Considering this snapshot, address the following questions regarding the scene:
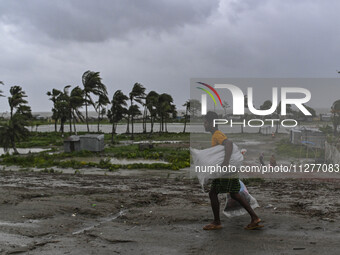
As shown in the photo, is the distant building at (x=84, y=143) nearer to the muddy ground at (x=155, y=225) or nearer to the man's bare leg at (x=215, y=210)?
the muddy ground at (x=155, y=225)

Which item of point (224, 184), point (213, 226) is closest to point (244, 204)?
point (224, 184)

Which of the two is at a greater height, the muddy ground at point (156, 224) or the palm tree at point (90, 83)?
the palm tree at point (90, 83)

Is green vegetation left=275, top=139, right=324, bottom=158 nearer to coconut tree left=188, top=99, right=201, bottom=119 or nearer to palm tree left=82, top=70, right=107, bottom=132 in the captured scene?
coconut tree left=188, top=99, right=201, bottom=119

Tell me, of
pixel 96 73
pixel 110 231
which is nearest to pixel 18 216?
pixel 110 231

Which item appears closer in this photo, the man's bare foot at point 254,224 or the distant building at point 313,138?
the man's bare foot at point 254,224

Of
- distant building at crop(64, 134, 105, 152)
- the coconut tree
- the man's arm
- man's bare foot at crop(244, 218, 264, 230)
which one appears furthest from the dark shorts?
distant building at crop(64, 134, 105, 152)

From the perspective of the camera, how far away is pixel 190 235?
601 centimetres

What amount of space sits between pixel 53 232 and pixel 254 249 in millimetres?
3082

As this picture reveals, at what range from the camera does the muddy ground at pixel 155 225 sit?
5.33m

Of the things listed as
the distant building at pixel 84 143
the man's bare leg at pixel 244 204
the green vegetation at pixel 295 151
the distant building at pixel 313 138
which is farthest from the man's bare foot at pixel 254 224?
the distant building at pixel 84 143

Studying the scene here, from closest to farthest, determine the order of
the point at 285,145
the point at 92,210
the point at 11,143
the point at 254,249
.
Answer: the point at 254,249 < the point at 92,210 < the point at 285,145 < the point at 11,143

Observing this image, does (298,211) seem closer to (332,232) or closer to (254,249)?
(332,232)

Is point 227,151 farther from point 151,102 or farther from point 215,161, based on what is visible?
point 151,102

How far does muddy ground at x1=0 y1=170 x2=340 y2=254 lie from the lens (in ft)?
17.5
